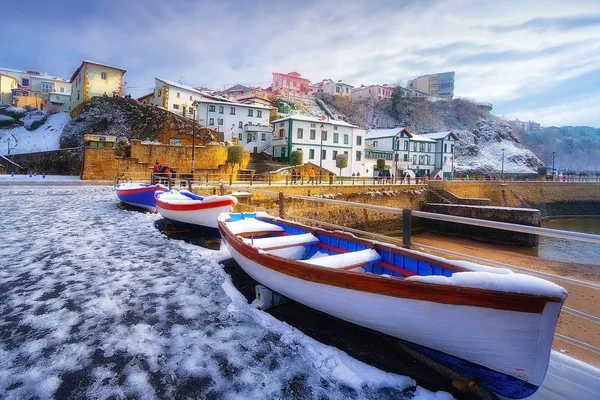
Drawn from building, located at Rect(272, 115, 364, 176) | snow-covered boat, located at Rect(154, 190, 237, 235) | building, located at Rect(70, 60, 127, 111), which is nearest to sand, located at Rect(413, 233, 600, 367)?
snow-covered boat, located at Rect(154, 190, 237, 235)

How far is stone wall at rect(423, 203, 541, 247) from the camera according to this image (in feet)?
68.4

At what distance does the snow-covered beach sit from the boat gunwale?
0.72 meters

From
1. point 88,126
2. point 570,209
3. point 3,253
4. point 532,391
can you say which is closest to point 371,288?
point 532,391

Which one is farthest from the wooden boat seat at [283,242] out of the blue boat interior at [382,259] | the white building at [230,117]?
the white building at [230,117]

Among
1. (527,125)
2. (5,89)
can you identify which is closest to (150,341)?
(5,89)

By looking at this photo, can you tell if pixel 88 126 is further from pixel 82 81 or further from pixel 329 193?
pixel 329 193

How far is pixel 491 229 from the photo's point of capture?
22.0 metres

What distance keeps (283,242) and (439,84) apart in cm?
11656

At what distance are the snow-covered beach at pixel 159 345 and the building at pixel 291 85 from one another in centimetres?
7811

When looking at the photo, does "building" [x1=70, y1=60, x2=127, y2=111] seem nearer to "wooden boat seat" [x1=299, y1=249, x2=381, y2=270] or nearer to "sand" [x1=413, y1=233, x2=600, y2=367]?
"sand" [x1=413, y1=233, x2=600, y2=367]

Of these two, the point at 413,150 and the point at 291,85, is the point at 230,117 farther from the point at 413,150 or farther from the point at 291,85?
the point at 291,85

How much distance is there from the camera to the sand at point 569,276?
6.95 meters

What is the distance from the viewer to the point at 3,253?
5.97 metres

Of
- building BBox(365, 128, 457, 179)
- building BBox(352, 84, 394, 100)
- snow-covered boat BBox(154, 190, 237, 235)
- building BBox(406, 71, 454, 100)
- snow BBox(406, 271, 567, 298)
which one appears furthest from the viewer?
building BBox(406, 71, 454, 100)
